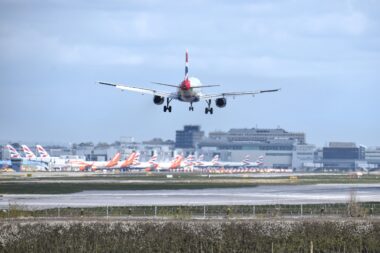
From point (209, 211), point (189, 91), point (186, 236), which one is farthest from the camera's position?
point (189, 91)

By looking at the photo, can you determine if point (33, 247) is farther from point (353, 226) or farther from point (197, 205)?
point (197, 205)

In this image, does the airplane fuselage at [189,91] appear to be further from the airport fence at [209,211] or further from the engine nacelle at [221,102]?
the airport fence at [209,211]

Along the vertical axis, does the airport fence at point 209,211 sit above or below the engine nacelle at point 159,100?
below

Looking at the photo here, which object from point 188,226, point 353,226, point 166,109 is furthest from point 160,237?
point 166,109

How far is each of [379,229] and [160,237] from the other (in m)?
15.8

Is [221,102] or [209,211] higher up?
[221,102]

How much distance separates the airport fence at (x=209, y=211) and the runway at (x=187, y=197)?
26.2ft

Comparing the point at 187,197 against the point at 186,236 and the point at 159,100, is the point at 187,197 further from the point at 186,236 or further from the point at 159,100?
the point at 186,236

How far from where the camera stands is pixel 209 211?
9588cm

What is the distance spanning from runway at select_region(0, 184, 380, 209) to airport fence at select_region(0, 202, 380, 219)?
26.2 ft

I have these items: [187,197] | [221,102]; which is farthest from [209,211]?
[221,102]

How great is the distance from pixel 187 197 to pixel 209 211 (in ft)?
96.5

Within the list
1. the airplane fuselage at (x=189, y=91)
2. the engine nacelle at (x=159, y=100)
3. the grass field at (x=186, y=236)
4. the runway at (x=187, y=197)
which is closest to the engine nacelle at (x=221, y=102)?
the airplane fuselage at (x=189, y=91)

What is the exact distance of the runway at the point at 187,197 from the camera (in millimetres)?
110938
